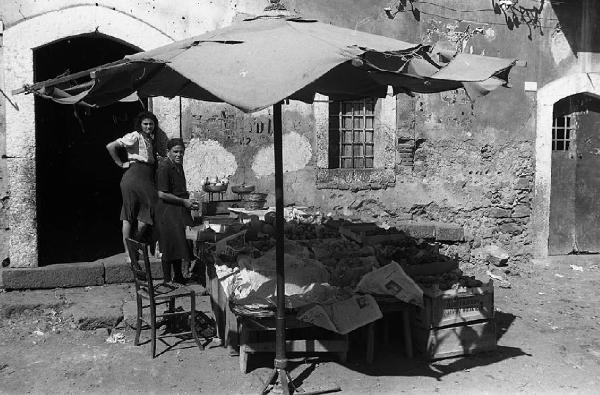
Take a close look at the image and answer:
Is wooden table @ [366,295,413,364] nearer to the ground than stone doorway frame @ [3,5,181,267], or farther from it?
nearer to the ground

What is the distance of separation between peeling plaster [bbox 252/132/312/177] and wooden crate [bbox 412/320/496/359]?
3750mm

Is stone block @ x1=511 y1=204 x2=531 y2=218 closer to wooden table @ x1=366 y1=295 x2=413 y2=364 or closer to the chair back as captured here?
wooden table @ x1=366 y1=295 x2=413 y2=364

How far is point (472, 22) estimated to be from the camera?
929 cm

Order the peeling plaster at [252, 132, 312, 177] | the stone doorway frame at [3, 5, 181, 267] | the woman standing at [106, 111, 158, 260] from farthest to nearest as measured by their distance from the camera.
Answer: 1. the peeling plaster at [252, 132, 312, 177]
2. the stone doorway frame at [3, 5, 181, 267]
3. the woman standing at [106, 111, 158, 260]

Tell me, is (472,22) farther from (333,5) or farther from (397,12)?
(333,5)

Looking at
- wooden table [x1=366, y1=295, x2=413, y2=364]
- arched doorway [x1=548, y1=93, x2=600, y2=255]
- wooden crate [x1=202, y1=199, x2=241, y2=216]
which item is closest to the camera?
wooden table [x1=366, y1=295, x2=413, y2=364]

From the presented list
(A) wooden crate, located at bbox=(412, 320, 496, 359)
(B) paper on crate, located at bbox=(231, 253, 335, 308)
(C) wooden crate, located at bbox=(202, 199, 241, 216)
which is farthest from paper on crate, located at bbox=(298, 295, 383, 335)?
(C) wooden crate, located at bbox=(202, 199, 241, 216)

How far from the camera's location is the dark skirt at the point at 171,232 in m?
6.45

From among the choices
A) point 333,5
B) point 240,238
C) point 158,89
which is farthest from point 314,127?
point 158,89

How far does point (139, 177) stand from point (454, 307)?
370cm

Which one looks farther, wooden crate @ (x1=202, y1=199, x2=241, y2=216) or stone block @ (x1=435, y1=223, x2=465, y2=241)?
stone block @ (x1=435, y1=223, x2=465, y2=241)

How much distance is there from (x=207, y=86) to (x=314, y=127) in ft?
16.9

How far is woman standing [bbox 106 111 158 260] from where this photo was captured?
675 centimetres

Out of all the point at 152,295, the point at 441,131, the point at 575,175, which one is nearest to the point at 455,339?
the point at 152,295
